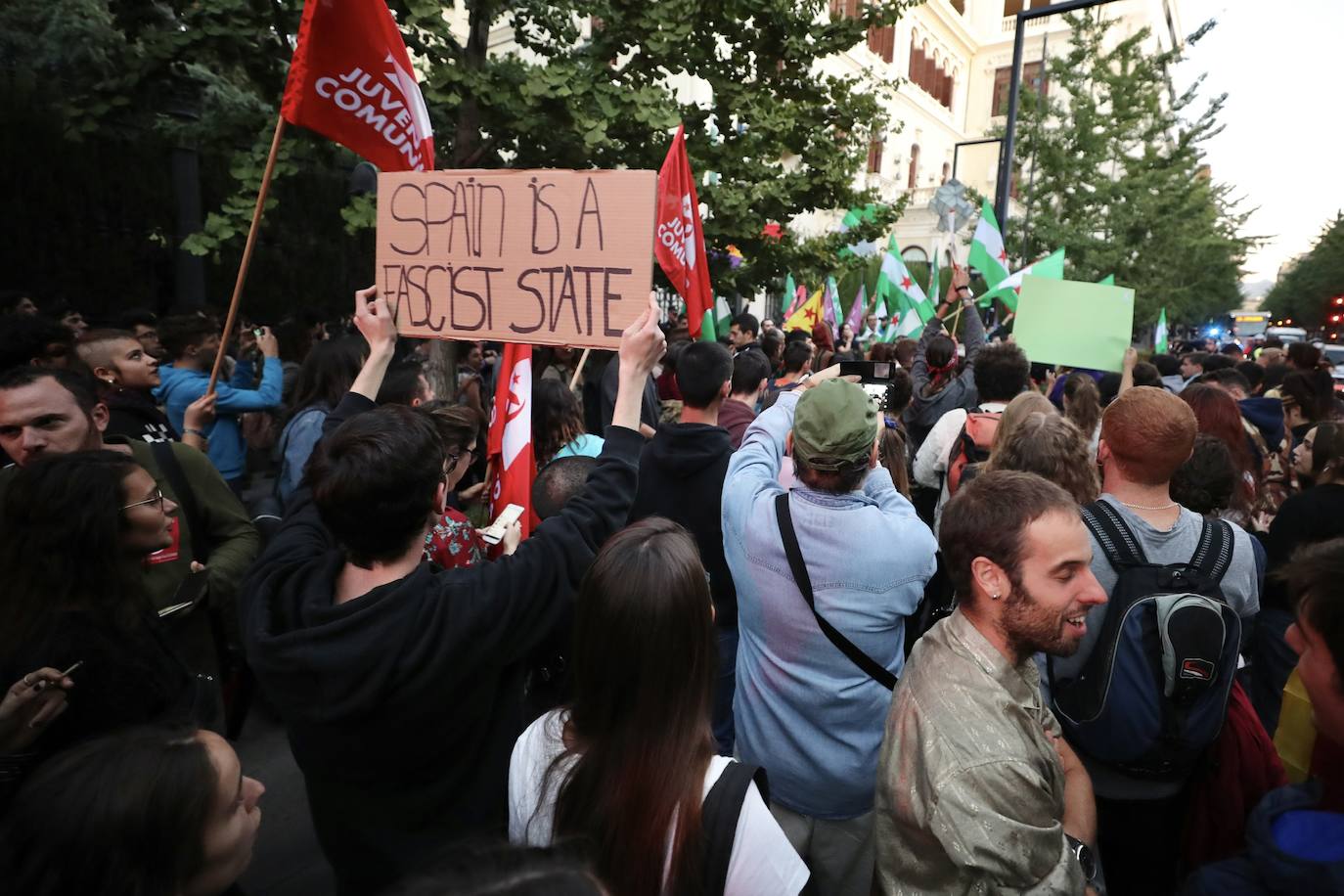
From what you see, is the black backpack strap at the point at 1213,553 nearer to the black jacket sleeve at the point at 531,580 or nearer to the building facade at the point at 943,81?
the black jacket sleeve at the point at 531,580

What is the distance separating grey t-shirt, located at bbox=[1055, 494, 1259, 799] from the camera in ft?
6.97

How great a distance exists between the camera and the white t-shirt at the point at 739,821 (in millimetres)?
1315

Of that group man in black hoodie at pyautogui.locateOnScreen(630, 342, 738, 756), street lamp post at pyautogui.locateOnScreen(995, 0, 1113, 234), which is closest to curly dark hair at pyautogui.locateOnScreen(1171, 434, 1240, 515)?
man in black hoodie at pyautogui.locateOnScreen(630, 342, 738, 756)

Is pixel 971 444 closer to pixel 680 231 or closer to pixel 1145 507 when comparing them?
pixel 1145 507

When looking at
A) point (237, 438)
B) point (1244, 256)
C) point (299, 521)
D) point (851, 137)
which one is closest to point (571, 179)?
point (299, 521)

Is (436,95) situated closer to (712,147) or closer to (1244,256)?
(712,147)

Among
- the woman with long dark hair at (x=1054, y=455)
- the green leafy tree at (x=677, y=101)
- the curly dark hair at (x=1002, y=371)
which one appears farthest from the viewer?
the green leafy tree at (x=677, y=101)

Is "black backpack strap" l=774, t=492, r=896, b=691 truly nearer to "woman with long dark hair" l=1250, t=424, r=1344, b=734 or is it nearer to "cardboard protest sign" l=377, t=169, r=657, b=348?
"cardboard protest sign" l=377, t=169, r=657, b=348

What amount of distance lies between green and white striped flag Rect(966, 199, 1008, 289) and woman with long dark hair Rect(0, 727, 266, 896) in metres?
9.30

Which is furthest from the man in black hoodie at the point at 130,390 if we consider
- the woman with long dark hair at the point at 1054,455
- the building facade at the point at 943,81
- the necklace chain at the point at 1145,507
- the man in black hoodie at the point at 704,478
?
the building facade at the point at 943,81

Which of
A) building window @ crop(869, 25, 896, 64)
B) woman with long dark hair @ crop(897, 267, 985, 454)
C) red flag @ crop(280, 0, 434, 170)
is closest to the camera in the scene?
red flag @ crop(280, 0, 434, 170)

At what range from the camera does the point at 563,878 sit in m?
0.83

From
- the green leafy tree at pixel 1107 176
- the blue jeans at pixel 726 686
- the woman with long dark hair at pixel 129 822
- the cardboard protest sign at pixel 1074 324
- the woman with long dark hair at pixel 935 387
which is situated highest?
the green leafy tree at pixel 1107 176

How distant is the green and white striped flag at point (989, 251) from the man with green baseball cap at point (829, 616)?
7723 millimetres
